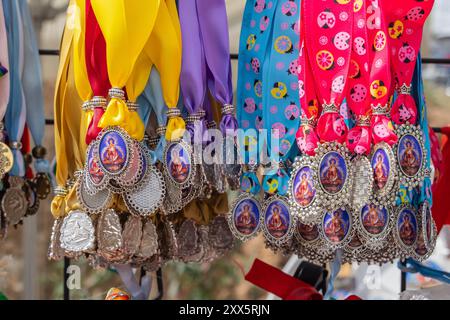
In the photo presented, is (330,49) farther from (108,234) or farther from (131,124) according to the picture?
(108,234)

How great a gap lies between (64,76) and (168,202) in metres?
0.29

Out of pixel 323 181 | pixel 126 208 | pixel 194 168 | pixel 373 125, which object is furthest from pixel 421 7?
pixel 126 208

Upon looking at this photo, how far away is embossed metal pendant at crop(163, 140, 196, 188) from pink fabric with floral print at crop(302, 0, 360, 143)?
22 centimetres

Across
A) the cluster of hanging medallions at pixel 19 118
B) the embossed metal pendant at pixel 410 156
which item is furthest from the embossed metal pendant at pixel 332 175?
the cluster of hanging medallions at pixel 19 118

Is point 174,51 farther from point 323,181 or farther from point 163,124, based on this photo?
point 323,181

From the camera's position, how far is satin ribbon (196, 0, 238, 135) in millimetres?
1460

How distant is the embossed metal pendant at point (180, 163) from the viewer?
1405 mm

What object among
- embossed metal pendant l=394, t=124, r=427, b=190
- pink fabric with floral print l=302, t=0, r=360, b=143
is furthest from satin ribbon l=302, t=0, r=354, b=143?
embossed metal pendant l=394, t=124, r=427, b=190

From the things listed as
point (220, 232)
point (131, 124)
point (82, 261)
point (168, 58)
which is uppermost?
point (168, 58)

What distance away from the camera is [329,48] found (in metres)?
1.36

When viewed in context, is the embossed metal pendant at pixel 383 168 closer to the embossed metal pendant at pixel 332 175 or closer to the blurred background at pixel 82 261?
the embossed metal pendant at pixel 332 175

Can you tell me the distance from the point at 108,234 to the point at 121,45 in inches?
12.6

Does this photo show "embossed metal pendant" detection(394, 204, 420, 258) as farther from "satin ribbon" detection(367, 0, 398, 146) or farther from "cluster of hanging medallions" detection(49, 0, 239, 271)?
"cluster of hanging medallions" detection(49, 0, 239, 271)

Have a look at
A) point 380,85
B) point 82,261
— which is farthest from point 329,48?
point 82,261
